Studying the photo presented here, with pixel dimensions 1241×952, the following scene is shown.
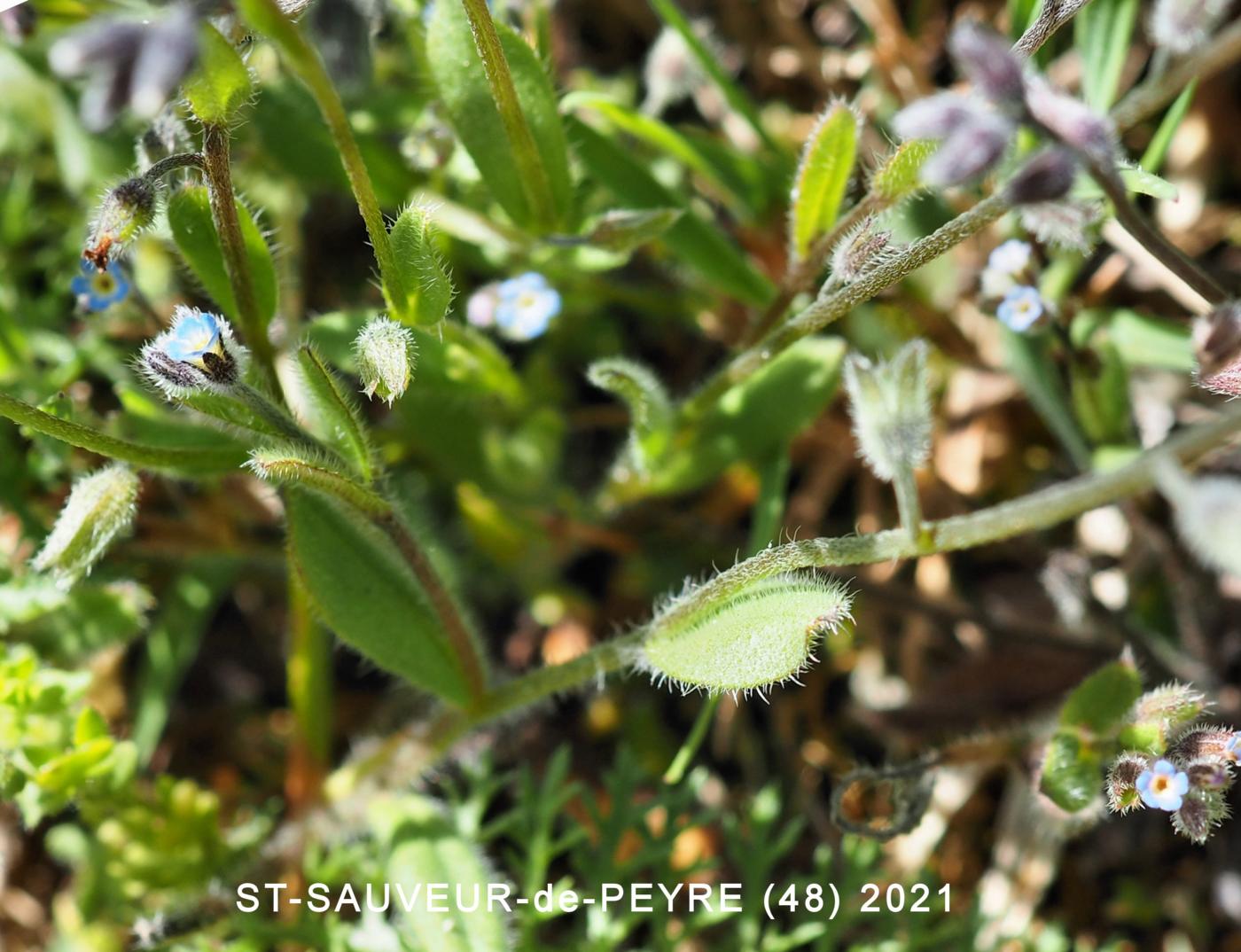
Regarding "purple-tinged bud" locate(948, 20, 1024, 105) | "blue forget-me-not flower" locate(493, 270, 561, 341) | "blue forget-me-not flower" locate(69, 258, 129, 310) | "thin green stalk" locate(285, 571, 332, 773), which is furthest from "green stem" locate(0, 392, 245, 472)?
"purple-tinged bud" locate(948, 20, 1024, 105)

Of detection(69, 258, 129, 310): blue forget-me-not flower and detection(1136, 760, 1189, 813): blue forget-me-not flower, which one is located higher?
detection(69, 258, 129, 310): blue forget-me-not flower

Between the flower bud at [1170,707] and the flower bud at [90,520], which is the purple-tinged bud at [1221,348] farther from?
the flower bud at [90,520]

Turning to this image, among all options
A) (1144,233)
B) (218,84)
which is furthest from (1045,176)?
(218,84)

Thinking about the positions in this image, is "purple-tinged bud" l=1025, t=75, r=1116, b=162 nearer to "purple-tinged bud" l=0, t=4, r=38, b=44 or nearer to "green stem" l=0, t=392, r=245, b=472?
"green stem" l=0, t=392, r=245, b=472

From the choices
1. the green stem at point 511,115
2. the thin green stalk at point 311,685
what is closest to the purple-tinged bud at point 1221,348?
the green stem at point 511,115

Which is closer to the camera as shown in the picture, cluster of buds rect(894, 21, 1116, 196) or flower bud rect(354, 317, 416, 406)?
cluster of buds rect(894, 21, 1116, 196)

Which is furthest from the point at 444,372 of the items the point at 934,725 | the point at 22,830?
the point at 22,830

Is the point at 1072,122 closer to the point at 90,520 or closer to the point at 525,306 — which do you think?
the point at 525,306
